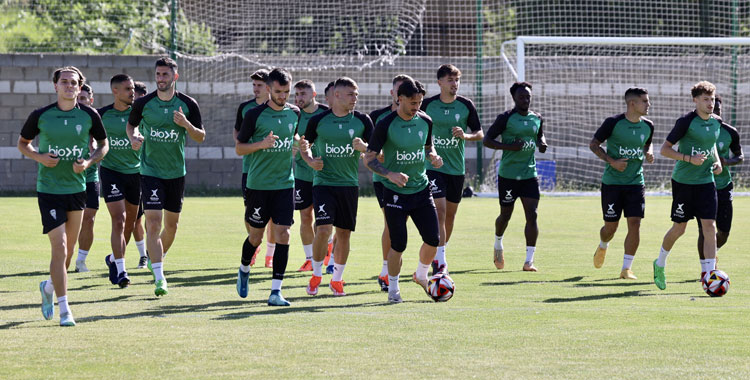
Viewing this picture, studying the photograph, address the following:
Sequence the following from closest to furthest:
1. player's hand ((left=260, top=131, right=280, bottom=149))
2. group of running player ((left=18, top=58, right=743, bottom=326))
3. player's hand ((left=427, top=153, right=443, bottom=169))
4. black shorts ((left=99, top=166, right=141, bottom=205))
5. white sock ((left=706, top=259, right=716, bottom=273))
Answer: group of running player ((left=18, top=58, right=743, bottom=326))
player's hand ((left=260, top=131, right=280, bottom=149))
player's hand ((left=427, top=153, right=443, bottom=169))
white sock ((left=706, top=259, right=716, bottom=273))
black shorts ((left=99, top=166, right=141, bottom=205))

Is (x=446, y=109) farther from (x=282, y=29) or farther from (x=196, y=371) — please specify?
(x=282, y=29)

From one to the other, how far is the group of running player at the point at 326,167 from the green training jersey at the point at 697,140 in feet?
0.05

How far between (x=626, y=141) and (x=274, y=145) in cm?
444

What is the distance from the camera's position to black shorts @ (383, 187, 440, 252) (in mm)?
9898

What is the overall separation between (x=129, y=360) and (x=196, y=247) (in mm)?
7993

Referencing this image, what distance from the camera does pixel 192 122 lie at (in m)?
10.6

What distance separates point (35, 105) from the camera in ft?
83.8

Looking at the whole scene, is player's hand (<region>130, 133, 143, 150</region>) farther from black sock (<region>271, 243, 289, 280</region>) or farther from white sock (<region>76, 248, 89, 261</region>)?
white sock (<region>76, 248, 89, 261</region>)

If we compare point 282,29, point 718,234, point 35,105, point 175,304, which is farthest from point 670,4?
point 175,304

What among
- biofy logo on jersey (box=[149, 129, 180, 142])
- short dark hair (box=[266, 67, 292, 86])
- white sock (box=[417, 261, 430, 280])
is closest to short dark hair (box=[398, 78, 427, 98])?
short dark hair (box=[266, 67, 292, 86])

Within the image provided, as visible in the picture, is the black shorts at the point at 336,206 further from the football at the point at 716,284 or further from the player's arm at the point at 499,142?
the football at the point at 716,284

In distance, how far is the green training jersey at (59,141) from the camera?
8.77 meters

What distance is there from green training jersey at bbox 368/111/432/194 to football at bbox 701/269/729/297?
2879 millimetres

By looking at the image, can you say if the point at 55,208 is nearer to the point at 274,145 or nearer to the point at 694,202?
the point at 274,145
